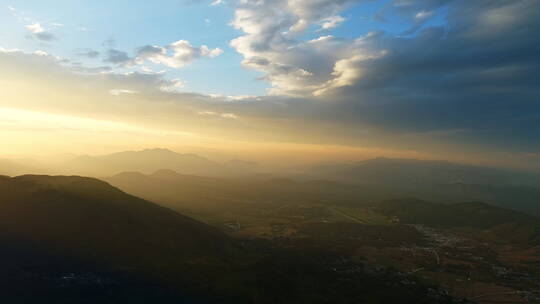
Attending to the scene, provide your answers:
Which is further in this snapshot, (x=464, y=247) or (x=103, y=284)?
→ (x=464, y=247)

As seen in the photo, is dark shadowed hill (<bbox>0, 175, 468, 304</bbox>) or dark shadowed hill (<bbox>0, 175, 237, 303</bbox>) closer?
dark shadowed hill (<bbox>0, 175, 468, 304</bbox>)

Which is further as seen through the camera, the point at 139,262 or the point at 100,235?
the point at 100,235

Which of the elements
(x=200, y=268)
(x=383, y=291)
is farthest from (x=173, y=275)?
(x=383, y=291)

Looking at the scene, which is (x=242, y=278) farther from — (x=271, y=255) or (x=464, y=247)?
(x=464, y=247)

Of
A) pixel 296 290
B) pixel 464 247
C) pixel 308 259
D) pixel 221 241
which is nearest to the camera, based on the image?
pixel 296 290

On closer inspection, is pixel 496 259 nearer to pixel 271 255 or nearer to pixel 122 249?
pixel 271 255

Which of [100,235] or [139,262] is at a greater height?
[100,235]

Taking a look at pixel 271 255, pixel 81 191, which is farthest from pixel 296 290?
pixel 81 191

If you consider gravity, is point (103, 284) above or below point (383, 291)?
above

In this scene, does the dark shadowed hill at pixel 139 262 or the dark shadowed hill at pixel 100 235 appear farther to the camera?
the dark shadowed hill at pixel 100 235

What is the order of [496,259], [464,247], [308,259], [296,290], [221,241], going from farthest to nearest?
1. [464,247]
2. [496,259]
3. [221,241]
4. [308,259]
5. [296,290]

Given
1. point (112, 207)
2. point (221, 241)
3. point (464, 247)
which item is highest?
point (112, 207)
